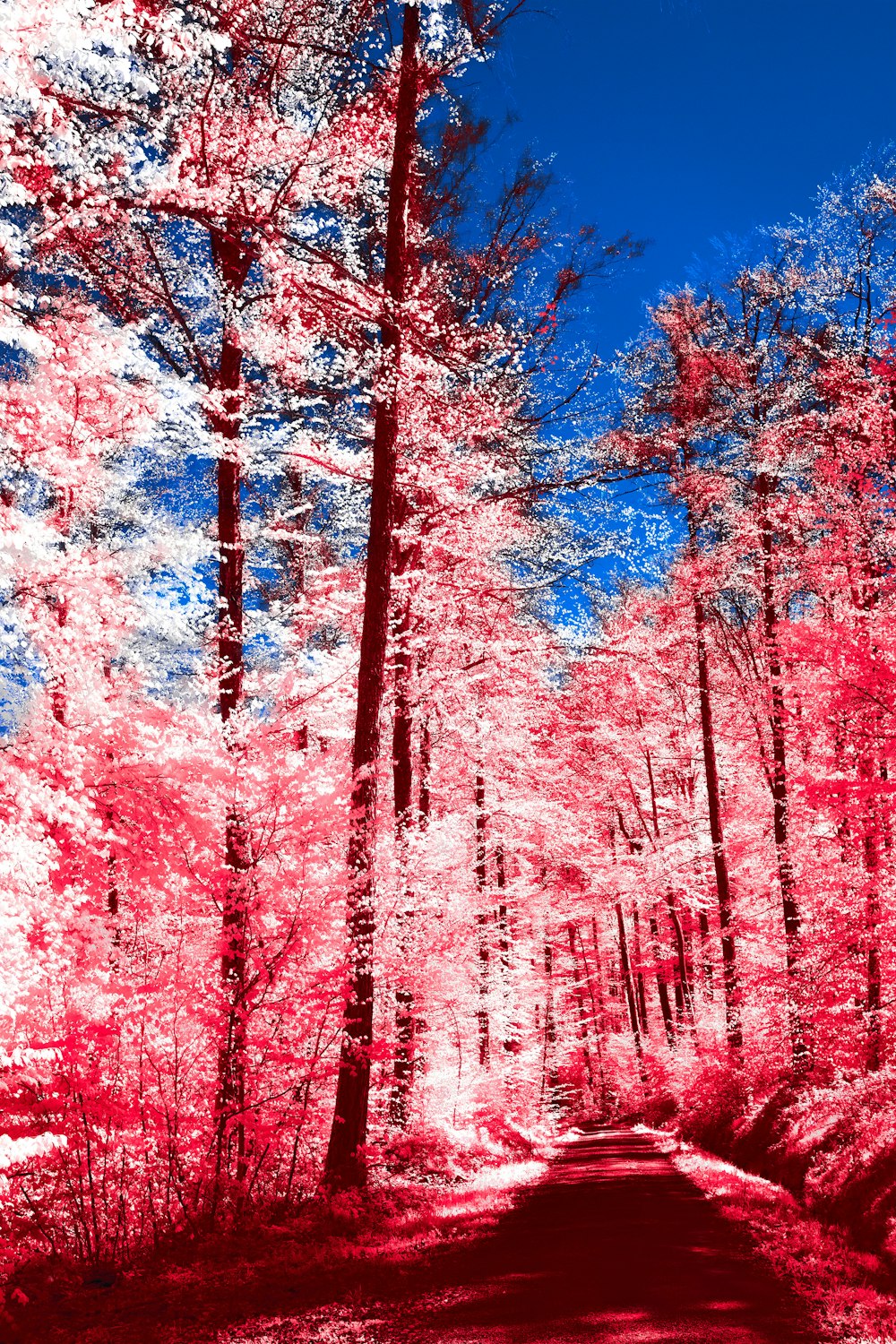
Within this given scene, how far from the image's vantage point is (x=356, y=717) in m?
11.1

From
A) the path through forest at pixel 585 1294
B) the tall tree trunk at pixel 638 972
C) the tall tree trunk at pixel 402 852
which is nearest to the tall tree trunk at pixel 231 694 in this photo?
the tall tree trunk at pixel 402 852

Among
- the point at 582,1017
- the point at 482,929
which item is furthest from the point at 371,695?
the point at 582,1017

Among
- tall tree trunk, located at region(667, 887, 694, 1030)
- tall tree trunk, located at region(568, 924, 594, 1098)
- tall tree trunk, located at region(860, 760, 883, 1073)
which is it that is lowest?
tall tree trunk, located at region(568, 924, 594, 1098)

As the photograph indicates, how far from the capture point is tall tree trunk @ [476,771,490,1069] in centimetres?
1588

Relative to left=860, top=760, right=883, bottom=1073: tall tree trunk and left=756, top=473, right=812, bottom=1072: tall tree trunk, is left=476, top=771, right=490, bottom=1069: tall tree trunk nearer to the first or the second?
left=756, top=473, right=812, bottom=1072: tall tree trunk

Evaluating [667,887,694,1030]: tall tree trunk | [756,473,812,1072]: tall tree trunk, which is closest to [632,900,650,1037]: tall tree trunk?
[667,887,694,1030]: tall tree trunk

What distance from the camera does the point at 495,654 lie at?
14.7 metres

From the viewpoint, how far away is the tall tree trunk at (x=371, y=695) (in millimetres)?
8492

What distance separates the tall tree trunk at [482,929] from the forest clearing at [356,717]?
0.49 ft

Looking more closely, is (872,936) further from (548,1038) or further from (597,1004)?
(597,1004)

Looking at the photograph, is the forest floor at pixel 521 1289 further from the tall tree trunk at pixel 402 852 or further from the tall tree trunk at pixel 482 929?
the tall tree trunk at pixel 482 929

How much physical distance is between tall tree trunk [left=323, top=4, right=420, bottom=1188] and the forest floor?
44.2 inches

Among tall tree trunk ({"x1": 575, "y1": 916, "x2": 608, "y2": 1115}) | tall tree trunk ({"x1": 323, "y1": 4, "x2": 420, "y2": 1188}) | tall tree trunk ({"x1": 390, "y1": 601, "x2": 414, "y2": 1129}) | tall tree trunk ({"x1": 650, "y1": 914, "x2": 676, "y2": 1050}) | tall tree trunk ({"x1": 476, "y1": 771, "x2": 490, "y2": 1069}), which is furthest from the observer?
tall tree trunk ({"x1": 575, "y1": 916, "x2": 608, "y2": 1115})

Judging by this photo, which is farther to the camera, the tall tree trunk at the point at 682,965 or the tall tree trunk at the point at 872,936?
the tall tree trunk at the point at 682,965
